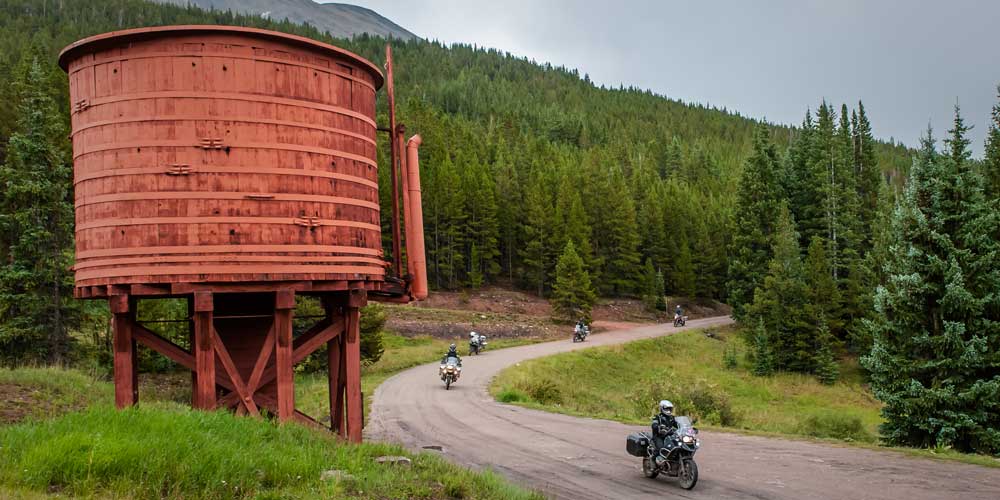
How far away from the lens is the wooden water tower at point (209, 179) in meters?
11.4

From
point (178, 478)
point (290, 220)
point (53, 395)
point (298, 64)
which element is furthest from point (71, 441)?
point (53, 395)

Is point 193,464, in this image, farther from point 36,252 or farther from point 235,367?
point 36,252

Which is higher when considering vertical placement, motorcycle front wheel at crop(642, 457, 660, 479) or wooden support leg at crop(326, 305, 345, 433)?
wooden support leg at crop(326, 305, 345, 433)

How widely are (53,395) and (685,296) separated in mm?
58954

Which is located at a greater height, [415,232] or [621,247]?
[621,247]

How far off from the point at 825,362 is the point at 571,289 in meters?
18.7

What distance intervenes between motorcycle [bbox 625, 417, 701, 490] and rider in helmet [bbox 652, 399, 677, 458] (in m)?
0.06

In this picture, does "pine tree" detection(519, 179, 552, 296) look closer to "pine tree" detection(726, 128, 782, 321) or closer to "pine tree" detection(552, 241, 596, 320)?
"pine tree" detection(552, 241, 596, 320)

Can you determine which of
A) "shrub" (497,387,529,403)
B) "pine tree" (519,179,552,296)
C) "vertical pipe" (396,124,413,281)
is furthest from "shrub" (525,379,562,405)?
"pine tree" (519,179,552,296)

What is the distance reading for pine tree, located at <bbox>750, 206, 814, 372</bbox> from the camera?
135 feet

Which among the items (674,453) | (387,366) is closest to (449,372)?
(387,366)

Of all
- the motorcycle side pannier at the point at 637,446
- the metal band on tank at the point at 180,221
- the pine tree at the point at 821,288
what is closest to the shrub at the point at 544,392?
the motorcycle side pannier at the point at 637,446

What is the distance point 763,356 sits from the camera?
135 ft

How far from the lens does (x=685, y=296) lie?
68.6 metres
